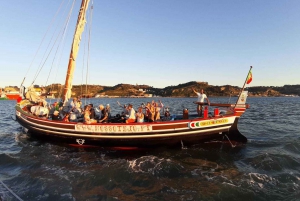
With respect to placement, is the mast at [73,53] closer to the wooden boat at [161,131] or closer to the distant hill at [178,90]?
the wooden boat at [161,131]

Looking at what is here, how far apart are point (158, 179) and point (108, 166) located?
8.81 ft

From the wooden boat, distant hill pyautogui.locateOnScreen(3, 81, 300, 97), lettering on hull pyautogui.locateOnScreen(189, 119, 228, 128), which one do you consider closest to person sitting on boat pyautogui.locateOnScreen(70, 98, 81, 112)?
the wooden boat

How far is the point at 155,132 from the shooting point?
11.5 meters

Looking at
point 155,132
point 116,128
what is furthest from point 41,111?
point 155,132

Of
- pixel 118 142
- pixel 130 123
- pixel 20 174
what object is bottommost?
pixel 20 174

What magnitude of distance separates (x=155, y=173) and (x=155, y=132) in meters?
2.75

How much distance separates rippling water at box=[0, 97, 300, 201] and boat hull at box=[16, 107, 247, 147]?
1.95 feet

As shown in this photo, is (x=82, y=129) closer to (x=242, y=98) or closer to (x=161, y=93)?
(x=242, y=98)

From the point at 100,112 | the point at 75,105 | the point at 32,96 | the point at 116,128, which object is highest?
the point at 32,96

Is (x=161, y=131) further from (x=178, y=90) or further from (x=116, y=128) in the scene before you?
(x=178, y=90)

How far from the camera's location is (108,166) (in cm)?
995

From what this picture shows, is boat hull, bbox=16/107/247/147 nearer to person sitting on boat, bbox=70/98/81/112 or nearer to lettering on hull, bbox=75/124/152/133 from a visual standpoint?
lettering on hull, bbox=75/124/152/133

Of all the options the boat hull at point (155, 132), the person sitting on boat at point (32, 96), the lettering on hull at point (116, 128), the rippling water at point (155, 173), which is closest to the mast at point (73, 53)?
the person sitting on boat at point (32, 96)

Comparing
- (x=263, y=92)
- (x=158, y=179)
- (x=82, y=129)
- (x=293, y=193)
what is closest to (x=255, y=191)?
(x=293, y=193)
